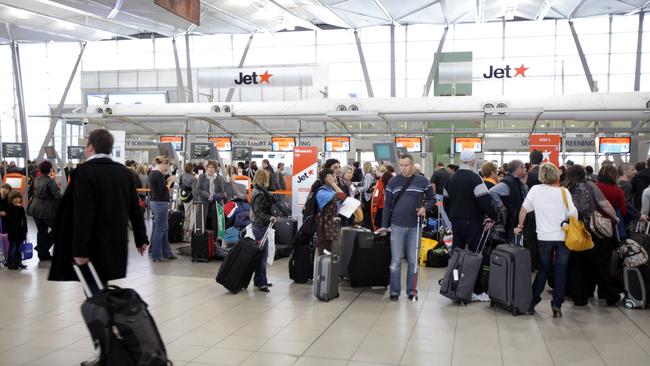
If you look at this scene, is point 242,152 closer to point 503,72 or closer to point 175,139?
point 175,139

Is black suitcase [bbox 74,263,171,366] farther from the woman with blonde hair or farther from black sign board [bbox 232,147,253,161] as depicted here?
black sign board [bbox 232,147,253,161]

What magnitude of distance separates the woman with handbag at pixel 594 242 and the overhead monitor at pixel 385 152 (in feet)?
15.5

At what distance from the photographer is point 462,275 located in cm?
706

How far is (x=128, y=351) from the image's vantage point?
3.85m

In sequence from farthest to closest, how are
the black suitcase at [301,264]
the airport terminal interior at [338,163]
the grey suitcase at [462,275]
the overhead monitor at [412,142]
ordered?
the overhead monitor at [412,142] → the black suitcase at [301,264] → the grey suitcase at [462,275] → the airport terminal interior at [338,163]

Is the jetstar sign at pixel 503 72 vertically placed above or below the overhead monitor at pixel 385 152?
→ above

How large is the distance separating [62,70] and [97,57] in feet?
6.32

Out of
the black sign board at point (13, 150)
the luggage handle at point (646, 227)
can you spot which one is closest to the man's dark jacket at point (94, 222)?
the luggage handle at point (646, 227)

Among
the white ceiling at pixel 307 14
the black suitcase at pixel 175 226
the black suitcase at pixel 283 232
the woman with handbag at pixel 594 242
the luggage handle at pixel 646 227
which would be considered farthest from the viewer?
the white ceiling at pixel 307 14

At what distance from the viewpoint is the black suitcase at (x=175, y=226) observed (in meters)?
12.9

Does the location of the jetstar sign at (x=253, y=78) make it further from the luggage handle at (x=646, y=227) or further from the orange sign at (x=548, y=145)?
the luggage handle at (x=646, y=227)

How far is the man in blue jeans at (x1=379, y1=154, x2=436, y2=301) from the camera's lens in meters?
7.22

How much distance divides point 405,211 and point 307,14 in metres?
20.9

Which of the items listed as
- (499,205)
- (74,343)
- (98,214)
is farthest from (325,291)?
(98,214)
